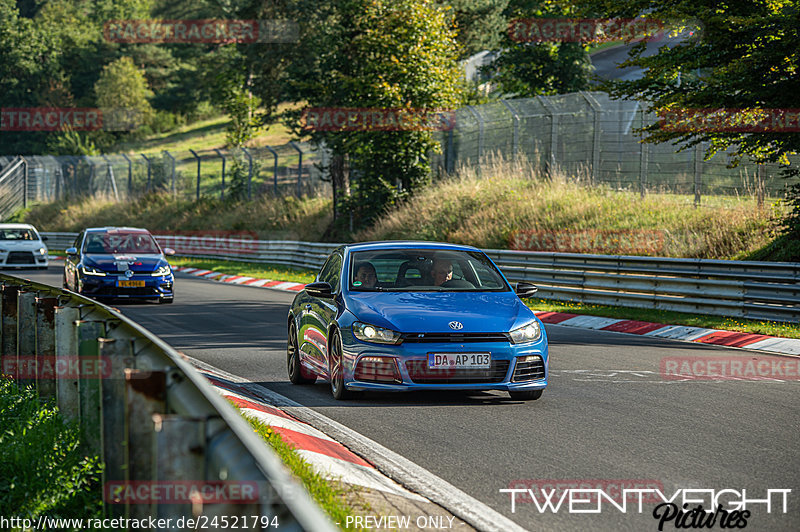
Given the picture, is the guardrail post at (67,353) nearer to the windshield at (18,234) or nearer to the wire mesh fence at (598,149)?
the wire mesh fence at (598,149)

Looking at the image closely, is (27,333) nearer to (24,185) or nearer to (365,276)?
(365,276)

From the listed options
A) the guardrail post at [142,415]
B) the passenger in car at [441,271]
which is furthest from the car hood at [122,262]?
the guardrail post at [142,415]

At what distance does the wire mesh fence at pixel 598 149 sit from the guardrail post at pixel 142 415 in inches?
735

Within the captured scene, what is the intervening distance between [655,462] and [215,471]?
163 inches

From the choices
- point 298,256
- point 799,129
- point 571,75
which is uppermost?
point 571,75

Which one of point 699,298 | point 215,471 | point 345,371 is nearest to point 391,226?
point 699,298

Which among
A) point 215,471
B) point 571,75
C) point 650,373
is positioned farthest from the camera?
point 571,75

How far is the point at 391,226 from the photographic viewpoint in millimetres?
31875

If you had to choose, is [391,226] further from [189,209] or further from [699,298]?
[189,209]

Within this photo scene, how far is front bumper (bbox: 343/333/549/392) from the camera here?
8.62 m

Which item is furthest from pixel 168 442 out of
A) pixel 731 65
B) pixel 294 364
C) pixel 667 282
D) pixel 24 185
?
pixel 24 185

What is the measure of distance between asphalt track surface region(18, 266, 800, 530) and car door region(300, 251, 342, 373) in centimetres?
41

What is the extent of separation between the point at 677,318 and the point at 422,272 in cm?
832

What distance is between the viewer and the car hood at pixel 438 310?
871 centimetres
